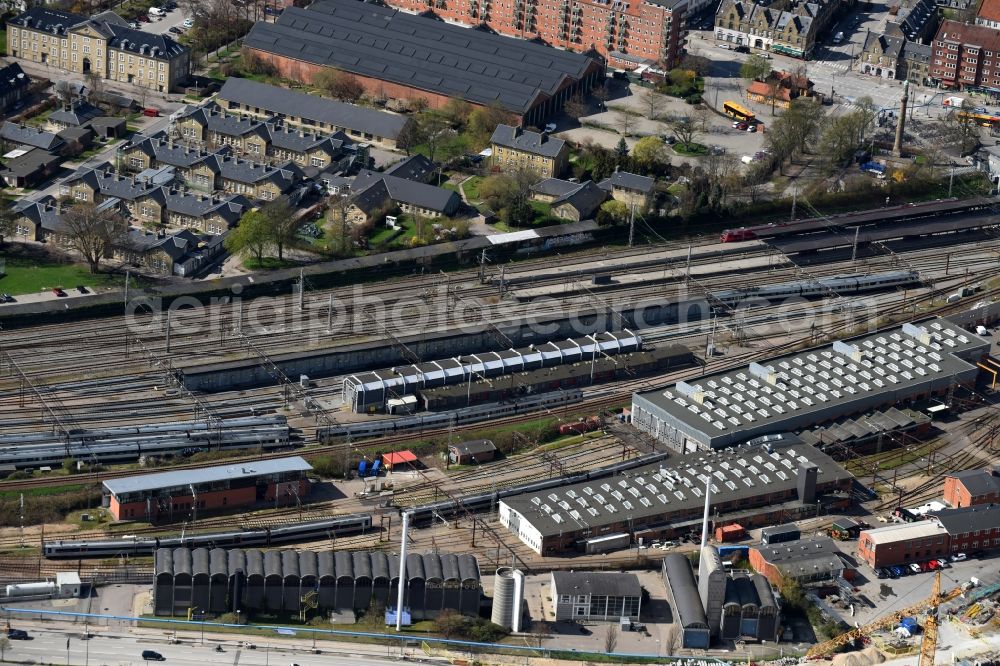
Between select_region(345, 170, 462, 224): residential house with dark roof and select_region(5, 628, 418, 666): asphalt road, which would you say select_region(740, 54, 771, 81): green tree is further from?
select_region(5, 628, 418, 666): asphalt road

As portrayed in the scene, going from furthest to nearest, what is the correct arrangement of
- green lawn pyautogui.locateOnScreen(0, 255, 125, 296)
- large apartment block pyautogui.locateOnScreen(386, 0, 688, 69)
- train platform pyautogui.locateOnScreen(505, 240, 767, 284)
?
large apartment block pyautogui.locateOnScreen(386, 0, 688, 69) → train platform pyautogui.locateOnScreen(505, 240, 767, 284) → green lawn pyautogui.locateOnScreen(0, 255, 125, 296)

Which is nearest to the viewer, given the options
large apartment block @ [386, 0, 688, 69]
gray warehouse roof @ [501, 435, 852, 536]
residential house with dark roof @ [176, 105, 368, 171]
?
gray warehouse roof @ [501, 435, 852, 536]

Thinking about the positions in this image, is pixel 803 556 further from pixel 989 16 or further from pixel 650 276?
pixel 989 16

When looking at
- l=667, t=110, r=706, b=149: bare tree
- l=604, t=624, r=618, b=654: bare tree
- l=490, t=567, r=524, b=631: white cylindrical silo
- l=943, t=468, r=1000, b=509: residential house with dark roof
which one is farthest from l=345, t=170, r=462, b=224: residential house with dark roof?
l=604, t=624, r=618, b=654: bare tree

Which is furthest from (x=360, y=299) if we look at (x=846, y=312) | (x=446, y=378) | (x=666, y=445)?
(x=846, y=312)

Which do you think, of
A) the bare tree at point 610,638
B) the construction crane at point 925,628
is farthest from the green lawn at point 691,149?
the bare tree at point 610,638
